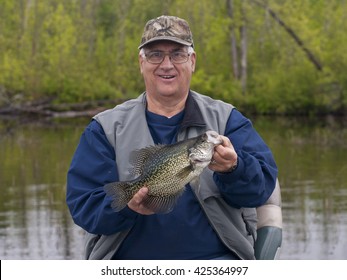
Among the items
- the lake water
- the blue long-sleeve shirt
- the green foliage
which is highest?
the green foliage

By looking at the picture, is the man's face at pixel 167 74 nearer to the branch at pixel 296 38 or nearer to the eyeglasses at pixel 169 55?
the eyeglasses at pixel 169 55

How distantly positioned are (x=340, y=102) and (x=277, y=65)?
7.24 metres

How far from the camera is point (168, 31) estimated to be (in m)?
4.25

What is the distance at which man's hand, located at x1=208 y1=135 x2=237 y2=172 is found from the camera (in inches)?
152

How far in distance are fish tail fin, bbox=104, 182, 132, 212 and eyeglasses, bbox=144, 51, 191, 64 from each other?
677mm

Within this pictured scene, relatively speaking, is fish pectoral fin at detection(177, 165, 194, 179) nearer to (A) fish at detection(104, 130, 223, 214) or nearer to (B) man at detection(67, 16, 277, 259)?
(A) fish at detection(104, 130, 223, 214)

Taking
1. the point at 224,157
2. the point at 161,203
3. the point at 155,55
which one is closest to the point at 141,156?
the point at 161,203

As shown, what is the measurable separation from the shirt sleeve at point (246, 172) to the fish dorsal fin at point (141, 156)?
1.04 ft

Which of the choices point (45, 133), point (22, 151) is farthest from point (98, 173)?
point (45, 133)

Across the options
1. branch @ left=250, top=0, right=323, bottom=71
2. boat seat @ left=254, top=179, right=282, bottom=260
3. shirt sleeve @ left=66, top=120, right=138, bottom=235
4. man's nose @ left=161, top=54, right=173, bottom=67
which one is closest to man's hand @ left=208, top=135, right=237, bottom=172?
shirt sleeve @ left=66, top=120, right=138, bottom=235

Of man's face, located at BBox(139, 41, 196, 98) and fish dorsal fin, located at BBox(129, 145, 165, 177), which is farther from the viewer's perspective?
man's face, located at BBox(139, 41, 196, 98)

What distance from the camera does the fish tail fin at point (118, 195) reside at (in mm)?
4031

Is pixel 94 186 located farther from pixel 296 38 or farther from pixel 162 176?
pixel 296 38
